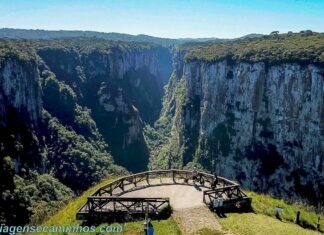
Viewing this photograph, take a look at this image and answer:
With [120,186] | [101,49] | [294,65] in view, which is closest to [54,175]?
[294,65]

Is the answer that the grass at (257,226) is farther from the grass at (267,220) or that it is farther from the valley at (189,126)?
the valley at (189,126)

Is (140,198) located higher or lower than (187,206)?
higher

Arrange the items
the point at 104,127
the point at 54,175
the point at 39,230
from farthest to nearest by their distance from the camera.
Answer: the point at 104,127 < the point at 54,175 < the point at 39,230

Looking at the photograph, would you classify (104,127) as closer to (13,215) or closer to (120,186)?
(13,215)

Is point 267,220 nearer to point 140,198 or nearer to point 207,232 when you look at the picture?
point 207,232

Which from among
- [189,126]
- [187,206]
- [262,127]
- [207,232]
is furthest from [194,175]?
[189,126]

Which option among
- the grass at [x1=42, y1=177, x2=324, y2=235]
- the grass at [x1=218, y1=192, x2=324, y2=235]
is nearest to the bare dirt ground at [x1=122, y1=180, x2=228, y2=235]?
the grass at [x1=42, y1=177, x2=324, y2=235]
